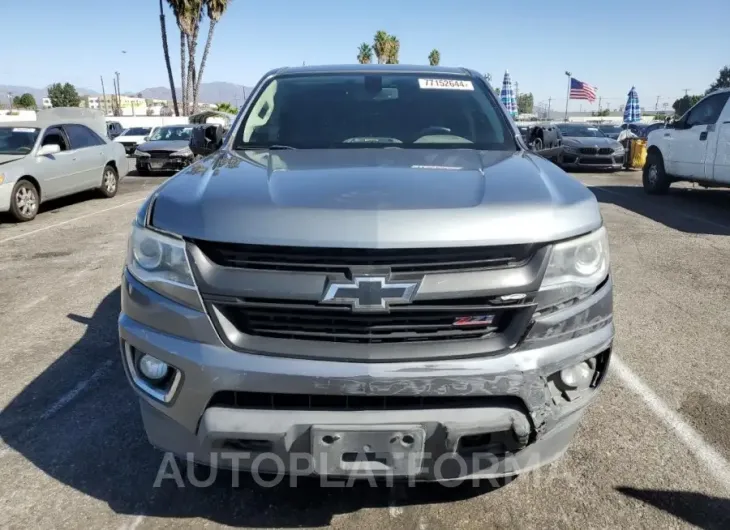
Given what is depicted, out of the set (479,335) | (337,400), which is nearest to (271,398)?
(337,400)

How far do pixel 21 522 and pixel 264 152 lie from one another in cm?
192

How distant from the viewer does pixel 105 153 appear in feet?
39.7

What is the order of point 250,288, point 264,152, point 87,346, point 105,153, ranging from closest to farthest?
point 250,288 → point 264,152 → point 87,346 → point 105,153

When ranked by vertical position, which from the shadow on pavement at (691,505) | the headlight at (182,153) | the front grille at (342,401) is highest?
the front grille at (342,401)

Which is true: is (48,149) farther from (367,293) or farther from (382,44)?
(382,44)

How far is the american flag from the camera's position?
3189cm

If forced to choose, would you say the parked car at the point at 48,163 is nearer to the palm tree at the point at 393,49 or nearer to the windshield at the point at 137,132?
the windshield at the point at 137,132

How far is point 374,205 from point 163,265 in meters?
0.76

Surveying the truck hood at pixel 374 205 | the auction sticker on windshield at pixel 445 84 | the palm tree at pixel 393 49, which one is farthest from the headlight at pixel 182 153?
the palm tree at pixel 393 49

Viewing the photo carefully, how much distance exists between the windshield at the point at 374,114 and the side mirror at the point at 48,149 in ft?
25.8

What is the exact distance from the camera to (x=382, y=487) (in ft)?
8.59

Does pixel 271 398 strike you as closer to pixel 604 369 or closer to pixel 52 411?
pixel 604 369

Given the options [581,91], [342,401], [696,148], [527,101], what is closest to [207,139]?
[342,401]

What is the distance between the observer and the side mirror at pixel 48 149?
32.7ft
